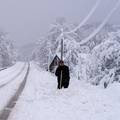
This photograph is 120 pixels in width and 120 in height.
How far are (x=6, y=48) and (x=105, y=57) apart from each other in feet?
209

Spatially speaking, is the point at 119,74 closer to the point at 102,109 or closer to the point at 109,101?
the point at 109,101

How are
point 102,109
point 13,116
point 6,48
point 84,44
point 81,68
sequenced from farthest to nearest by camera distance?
point 6,48 < point 84,44 < point 81,68 < point 102,109 < point 13,116

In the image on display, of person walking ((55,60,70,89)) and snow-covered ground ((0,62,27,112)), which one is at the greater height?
person walking ((55,60,70,89))

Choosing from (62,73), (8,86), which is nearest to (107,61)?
(62,73)

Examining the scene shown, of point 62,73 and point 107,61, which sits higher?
point 107,61

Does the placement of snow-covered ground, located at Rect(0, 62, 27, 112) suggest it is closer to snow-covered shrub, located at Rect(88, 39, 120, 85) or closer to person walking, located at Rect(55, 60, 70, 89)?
person walking, located at Rect(55, 60, 70, 89)

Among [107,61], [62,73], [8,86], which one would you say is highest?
[107,61]

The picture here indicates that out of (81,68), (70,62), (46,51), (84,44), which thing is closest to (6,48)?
(46,51)

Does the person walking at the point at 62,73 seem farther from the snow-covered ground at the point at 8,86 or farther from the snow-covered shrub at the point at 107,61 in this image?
the snow-covered shrub at the point at 107,61

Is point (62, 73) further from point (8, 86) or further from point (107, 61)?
point (107, 61)

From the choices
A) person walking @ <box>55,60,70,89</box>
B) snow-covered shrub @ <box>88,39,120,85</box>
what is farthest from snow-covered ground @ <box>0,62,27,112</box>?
snow-covered shrub @ <box>88,39,120,85</box>

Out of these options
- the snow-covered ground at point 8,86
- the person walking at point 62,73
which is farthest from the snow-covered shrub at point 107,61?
the snow-covered ground at point 8,86

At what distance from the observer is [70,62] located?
4881 centimetres

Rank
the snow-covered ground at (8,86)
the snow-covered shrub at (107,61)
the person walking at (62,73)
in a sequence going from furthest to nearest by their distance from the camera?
the snow-covered shrub at (107,61), the person walking at (62,73), the snow-covered ground at (8,86)
